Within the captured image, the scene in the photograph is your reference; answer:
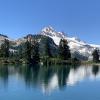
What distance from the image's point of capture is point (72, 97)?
55.5 metres

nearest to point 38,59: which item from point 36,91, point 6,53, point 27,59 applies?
point 27,59

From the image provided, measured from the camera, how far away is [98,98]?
55656 mm

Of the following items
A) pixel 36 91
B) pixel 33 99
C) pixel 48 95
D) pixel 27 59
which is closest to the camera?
pixel 33 99

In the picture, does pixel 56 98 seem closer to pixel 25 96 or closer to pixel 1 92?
pixel 25 96

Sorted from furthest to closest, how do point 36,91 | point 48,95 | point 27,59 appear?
1. point 27,59
2. point 36,91
3. point 48,95

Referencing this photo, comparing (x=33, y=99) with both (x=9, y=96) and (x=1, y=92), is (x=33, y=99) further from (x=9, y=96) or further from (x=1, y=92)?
(x=1, y=92)

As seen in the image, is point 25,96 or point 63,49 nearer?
point 25,96

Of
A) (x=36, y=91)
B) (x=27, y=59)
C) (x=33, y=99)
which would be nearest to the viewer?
(x=33, y=99)

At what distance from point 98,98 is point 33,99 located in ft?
36.9

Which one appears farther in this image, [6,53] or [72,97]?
[6,53]

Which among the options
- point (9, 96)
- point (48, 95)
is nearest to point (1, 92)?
point (9, 96)

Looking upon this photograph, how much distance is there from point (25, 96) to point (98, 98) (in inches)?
491

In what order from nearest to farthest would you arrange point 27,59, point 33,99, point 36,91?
point 33,99
point 36,91
point 27,59

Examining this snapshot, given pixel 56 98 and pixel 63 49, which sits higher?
pixel 63 49
